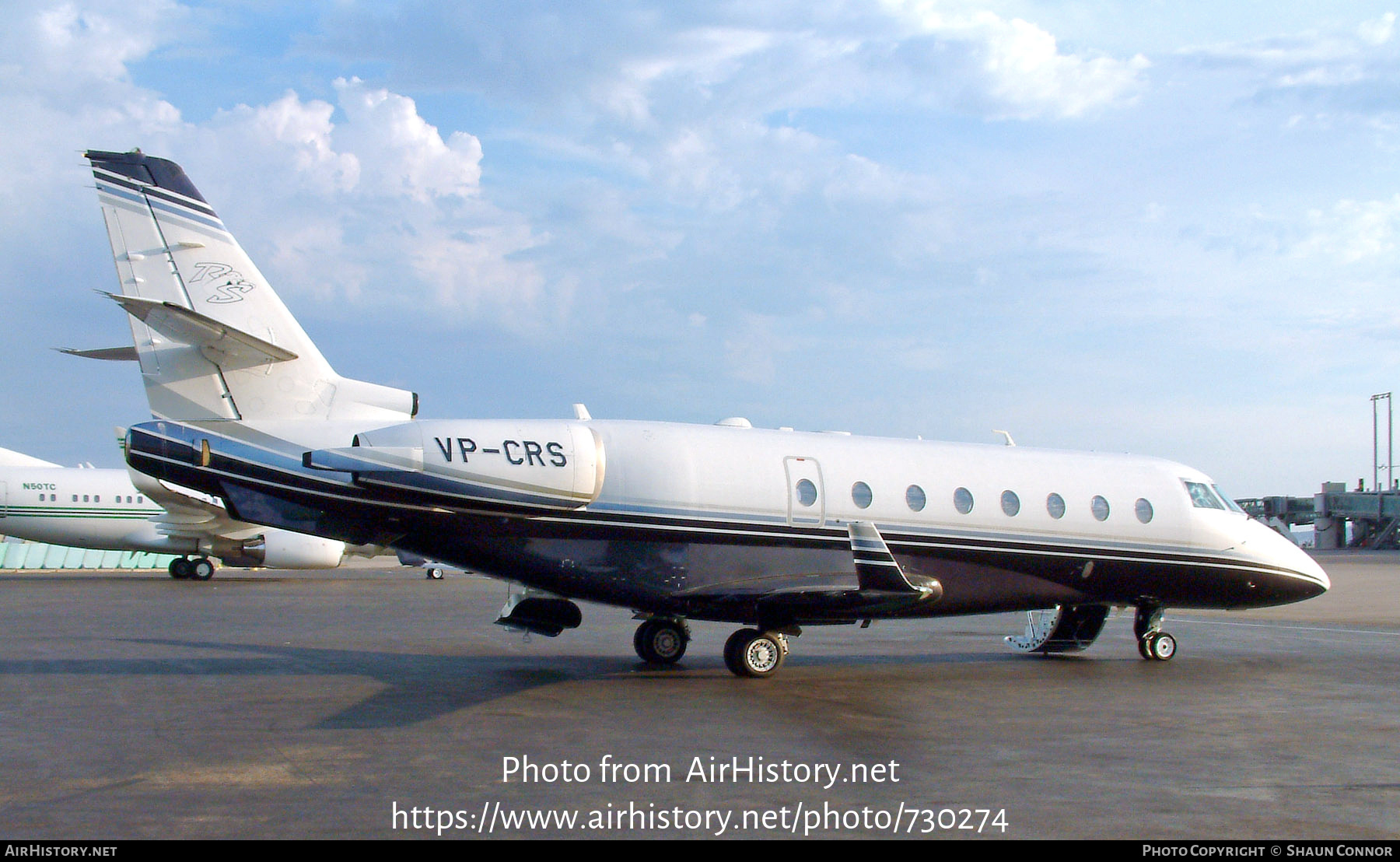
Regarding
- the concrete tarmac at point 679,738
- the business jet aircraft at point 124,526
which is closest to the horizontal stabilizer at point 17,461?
the business jet aircraft at point 124,526

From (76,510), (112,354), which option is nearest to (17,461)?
(76,510)

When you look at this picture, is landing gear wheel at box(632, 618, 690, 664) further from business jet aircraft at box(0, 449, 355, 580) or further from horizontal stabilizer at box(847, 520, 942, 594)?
business jet aircraft at box(0, 449, 355, 580)

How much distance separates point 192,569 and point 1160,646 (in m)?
33.1

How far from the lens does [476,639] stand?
61.2 ft

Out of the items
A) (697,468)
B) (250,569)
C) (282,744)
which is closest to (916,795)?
(282,744)

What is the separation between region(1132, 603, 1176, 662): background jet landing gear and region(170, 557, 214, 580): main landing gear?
3236 centimetres

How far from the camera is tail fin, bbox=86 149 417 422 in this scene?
12.9 m

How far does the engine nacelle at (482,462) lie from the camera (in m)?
12.2

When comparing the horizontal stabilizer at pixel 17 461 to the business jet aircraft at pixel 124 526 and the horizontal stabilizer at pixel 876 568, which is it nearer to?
the business jet aircraft at pixel 124 526

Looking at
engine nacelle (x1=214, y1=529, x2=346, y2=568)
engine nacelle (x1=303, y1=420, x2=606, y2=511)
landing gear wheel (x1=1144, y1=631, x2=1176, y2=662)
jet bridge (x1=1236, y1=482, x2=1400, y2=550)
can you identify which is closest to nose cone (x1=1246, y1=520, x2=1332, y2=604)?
landing gear wheel (x1=1144, y1=631, x2=1176, y2=662)

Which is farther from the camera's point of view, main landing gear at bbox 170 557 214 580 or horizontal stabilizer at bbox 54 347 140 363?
main landing gear at bbox 170 557 214 580

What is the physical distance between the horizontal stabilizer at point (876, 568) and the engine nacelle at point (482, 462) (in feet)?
10.2

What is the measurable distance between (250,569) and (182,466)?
43418mm

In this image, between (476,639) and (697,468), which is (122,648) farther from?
(697,468)
